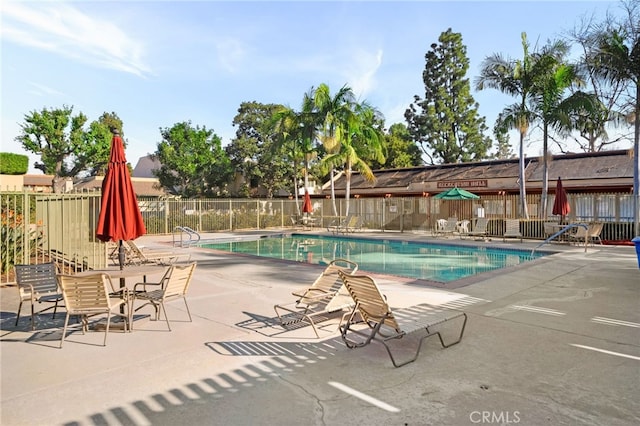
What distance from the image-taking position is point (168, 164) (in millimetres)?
30812

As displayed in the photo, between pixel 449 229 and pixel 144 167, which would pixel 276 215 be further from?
pixel 144 167

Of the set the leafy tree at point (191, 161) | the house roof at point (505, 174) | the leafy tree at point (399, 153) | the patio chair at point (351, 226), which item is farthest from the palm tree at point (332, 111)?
the leafy tree at point (399, 153)

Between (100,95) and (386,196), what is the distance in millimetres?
16388

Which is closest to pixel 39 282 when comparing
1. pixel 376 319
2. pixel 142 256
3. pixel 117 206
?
pixel 117 206

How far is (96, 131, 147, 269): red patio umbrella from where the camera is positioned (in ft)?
19.0

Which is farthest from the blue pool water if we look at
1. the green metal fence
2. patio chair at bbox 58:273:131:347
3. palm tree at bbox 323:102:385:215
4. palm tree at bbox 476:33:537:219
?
patio chair at bbox 58:273:131:347

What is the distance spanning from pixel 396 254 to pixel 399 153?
2954 centimetres

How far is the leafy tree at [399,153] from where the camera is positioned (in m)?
43.2

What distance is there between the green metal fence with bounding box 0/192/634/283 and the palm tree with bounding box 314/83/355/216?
4.29m

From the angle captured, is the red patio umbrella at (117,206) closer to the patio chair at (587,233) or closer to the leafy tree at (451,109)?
the patio chair at (587,233)

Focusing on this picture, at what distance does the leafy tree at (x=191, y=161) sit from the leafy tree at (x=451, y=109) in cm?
2223

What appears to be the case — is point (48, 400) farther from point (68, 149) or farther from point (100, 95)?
point (68, 149)

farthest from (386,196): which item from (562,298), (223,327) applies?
(223,327)

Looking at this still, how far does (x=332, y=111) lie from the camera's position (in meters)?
23.7
